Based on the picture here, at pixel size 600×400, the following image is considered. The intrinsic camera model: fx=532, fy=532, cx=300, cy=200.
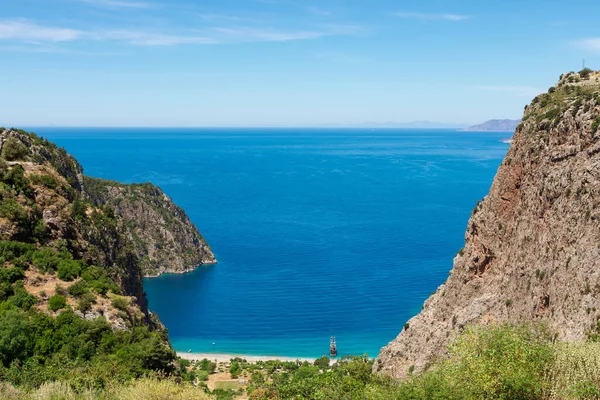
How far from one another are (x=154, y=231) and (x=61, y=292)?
301ft

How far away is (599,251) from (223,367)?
49.2 metres

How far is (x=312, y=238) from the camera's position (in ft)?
450

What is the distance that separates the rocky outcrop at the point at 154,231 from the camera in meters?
119

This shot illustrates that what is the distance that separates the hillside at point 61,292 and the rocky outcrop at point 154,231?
227ft

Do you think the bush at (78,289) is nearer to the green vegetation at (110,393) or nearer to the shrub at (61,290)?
the shrub at (61,290)

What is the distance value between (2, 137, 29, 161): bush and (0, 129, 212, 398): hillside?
0.02m

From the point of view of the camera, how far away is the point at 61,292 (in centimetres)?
3338

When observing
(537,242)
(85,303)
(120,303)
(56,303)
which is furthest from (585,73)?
(56,303)

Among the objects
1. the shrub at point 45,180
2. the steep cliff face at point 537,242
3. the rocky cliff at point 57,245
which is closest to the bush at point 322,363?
the steep cliff face at point 537,242

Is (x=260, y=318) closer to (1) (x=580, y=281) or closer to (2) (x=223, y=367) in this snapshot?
(2) (x=223, y=367)

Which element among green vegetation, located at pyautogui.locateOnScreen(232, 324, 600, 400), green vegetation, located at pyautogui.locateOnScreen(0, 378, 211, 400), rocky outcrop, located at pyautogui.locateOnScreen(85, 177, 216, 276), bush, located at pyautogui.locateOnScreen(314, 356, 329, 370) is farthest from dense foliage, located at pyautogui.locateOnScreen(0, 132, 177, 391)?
rocky outcrop, located at pyautogui.locateOnScreen(85, 177, 216, 276)

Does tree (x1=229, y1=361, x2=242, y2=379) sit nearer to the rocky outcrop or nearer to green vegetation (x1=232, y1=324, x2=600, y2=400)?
green vegetation (x1=232, y1=324, x2=600, y2=400)

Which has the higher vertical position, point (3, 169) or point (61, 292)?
point (3, 169)

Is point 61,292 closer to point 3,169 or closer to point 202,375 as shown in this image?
point 3,169
